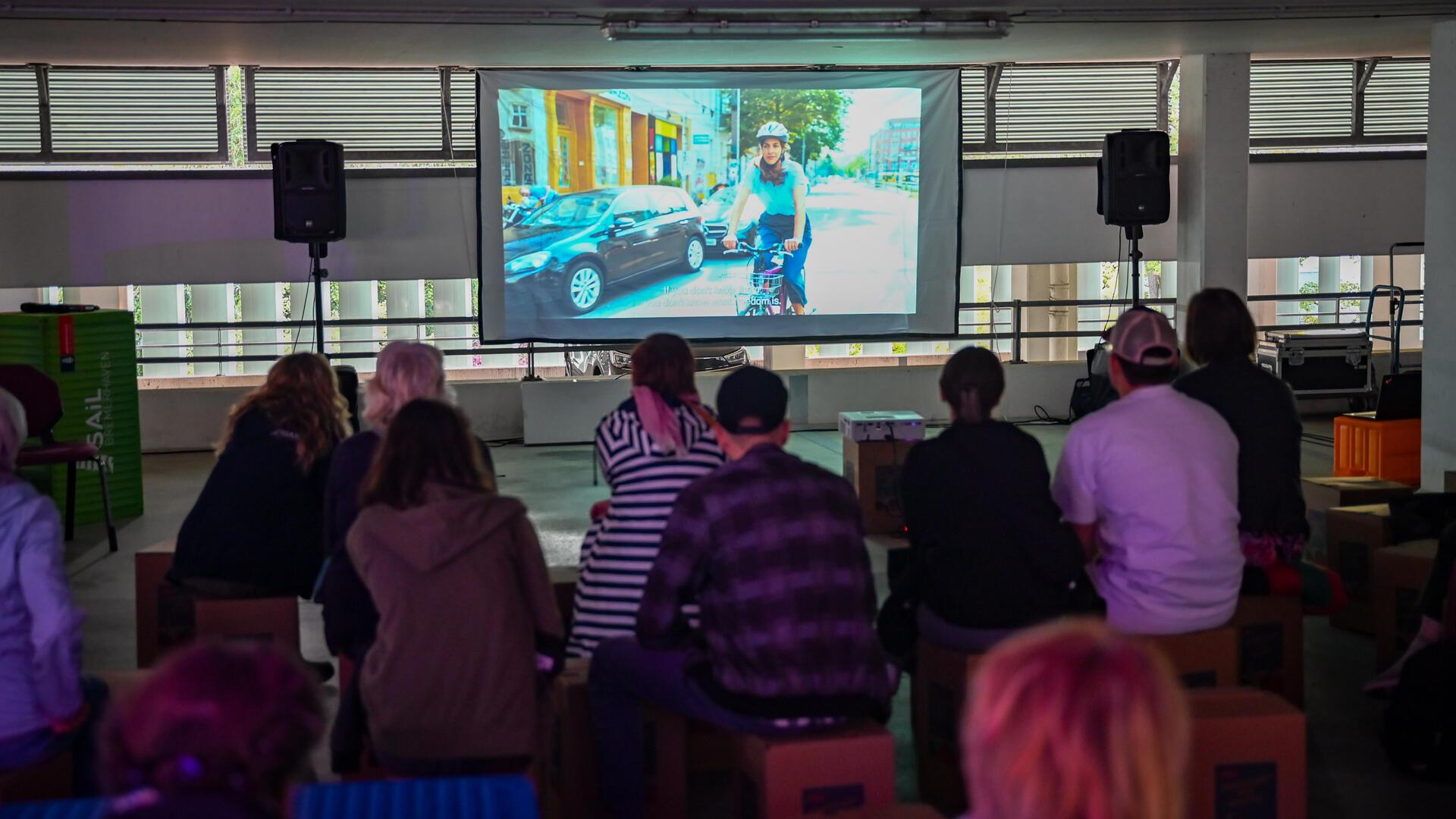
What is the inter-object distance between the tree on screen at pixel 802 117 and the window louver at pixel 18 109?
4.45 meters

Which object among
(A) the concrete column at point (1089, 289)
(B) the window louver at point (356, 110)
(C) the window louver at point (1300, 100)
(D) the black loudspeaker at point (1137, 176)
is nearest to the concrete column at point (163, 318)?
(B) the window louver at point (356, 110)

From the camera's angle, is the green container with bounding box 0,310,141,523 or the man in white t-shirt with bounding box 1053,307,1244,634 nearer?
the man in white t-shirt with bounding box 1053,307,1244,634

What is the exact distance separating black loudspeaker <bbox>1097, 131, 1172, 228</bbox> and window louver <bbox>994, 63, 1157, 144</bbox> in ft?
4.89

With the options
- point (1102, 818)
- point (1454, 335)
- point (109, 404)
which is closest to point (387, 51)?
point (109, 404)

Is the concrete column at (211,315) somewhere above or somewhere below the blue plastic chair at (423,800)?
above

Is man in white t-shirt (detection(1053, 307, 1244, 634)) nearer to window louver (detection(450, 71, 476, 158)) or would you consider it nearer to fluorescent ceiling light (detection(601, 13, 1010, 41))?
fluorescent ceiling light (detection(601, 13, 1010, 41))

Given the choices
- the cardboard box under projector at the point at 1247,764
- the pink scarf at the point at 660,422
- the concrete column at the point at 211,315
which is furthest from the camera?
the concrete column at the point at 211,315

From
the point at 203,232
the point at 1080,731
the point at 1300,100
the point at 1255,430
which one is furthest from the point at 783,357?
the point at 1080,731

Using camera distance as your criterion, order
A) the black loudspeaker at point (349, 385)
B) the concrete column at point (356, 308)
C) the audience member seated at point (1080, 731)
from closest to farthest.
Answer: the audience member seated at point (1080, 731)
the black loudspeaker at point (349, 385)
the concrete column at point (356, 308)

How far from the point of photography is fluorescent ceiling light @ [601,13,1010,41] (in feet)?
22.9

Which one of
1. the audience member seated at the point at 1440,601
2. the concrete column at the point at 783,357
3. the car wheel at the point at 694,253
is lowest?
the audience member seated at the point at 1440,601

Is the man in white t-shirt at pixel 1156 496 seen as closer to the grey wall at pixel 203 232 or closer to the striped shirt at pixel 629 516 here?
the striped shirt at pixel 629 516

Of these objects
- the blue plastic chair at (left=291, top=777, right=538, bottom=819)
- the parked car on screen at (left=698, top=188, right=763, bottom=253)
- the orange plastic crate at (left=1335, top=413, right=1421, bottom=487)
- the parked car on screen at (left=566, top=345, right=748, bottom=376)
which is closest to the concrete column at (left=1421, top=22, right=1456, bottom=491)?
the orange plastic crate at (left=1335, top=413, right=1421, bottom=487)

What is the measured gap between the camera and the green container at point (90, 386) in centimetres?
664
